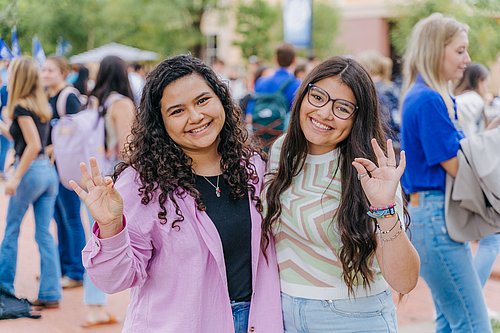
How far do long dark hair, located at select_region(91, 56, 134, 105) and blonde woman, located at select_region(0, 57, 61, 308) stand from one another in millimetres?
480

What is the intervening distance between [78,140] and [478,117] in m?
3.16

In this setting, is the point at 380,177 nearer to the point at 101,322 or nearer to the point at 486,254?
the point at 486,254

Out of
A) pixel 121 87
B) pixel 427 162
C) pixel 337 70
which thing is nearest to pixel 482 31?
pixel 121 87

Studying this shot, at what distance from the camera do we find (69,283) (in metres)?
6.59

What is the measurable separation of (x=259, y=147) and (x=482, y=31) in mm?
12042

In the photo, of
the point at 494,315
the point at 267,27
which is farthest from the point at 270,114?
the point at 267,27

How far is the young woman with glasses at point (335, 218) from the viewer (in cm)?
250

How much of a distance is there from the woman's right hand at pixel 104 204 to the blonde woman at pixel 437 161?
1779mm

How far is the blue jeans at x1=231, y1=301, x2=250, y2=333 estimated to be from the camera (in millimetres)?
2590

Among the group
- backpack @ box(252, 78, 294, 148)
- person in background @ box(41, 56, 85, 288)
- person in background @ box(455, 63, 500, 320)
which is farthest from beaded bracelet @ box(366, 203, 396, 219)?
backpack @ box(252, 78, 294, 148)

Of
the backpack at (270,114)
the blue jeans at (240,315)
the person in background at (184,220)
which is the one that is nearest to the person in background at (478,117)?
the person in background at (184,220)

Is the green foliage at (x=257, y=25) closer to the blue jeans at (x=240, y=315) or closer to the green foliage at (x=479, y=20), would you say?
the green foliage at (x=479, y=20)

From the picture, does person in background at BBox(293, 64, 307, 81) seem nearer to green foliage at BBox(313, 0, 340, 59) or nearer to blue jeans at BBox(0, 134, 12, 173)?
blue jeans at BBox(0, 134, 12, 173)

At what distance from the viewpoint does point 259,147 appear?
2998mm
